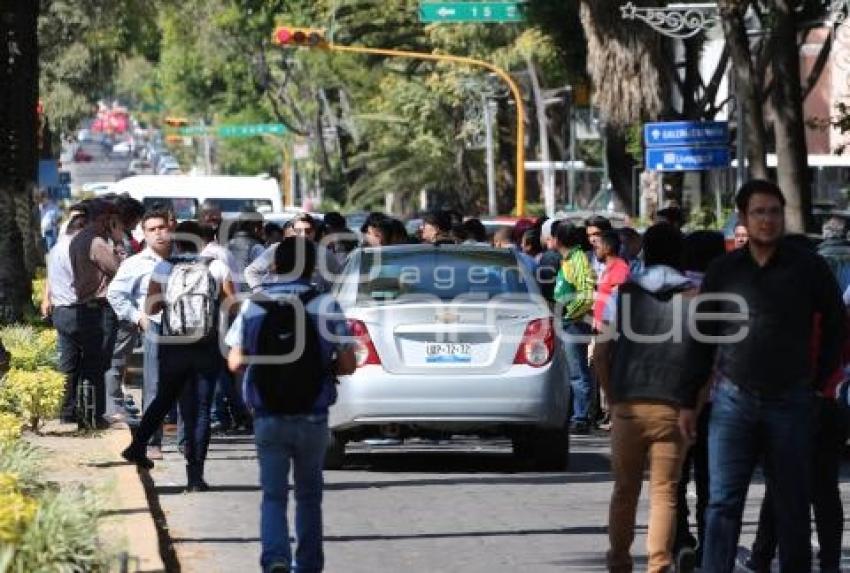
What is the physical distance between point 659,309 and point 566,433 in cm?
580

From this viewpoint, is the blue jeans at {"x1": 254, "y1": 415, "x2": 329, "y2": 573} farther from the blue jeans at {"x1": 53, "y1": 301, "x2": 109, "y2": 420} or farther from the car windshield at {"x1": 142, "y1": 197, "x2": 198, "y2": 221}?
the car windshield at {"x1": 142, "y1": 197, "x2": 198, "y2": 221}

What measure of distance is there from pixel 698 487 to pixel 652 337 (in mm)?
1343

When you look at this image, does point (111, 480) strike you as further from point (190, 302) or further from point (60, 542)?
point (190, 302)

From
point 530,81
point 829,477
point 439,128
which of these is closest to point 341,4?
point 530,81

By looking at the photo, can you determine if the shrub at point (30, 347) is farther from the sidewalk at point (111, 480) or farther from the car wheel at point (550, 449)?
the car wheel at point (550, 449)

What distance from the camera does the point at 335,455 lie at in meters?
16.3

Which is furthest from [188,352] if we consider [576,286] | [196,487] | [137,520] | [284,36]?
[284,36]

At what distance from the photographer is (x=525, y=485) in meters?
15.2

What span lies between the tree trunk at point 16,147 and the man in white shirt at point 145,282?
353 inches

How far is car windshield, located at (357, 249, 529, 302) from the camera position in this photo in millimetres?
15695

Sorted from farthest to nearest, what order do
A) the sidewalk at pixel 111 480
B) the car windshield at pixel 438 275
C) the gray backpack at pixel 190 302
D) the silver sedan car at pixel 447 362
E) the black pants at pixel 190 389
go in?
the car windshield at pixel 438 275, the silver sedan car at pixel 447 362, the black pants at pixel 190 389, the gray backpack at pixel 190 302, the sidewalk at pixel 111 480

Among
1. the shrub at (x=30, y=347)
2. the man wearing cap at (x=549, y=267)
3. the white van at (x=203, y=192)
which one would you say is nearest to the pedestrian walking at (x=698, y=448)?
the shrub at (x=30, y=347)

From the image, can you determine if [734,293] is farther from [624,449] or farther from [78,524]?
[78,524]

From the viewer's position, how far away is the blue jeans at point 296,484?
10.2 m
